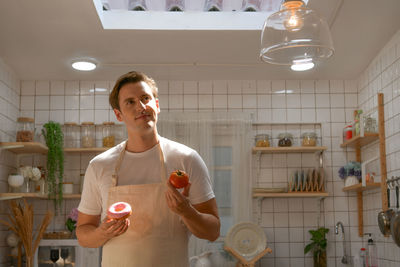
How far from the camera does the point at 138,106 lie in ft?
5.74

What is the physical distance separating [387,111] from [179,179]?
9.59 ft

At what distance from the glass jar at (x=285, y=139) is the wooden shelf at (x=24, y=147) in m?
2.13

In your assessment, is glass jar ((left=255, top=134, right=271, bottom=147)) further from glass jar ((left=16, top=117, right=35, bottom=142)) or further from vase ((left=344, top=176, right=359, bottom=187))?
glass jar ((left=16, top=117, right=35, bottom=142))

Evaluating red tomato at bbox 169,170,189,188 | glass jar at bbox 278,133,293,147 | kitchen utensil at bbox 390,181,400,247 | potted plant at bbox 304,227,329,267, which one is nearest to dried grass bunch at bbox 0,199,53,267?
glass jar at bbox 278,133,293,147

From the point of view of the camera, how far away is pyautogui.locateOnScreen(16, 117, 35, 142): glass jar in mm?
4488

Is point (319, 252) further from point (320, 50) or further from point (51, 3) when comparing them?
point (51, 3)

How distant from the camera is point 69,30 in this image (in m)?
3.72

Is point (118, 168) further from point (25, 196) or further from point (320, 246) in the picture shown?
point (320, 246)

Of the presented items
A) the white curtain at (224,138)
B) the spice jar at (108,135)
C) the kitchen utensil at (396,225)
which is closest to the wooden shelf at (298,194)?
the white curtain at (224,138)

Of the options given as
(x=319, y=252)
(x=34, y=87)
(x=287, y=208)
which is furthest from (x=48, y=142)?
(x=319, y=252)

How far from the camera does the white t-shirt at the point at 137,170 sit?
1.78 m

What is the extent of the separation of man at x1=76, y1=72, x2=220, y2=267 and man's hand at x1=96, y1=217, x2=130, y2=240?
11mm

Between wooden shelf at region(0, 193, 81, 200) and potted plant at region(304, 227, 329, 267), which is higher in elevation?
wooden shelf at region(0, 193, 81, 200)

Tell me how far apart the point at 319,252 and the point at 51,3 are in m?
3.08
